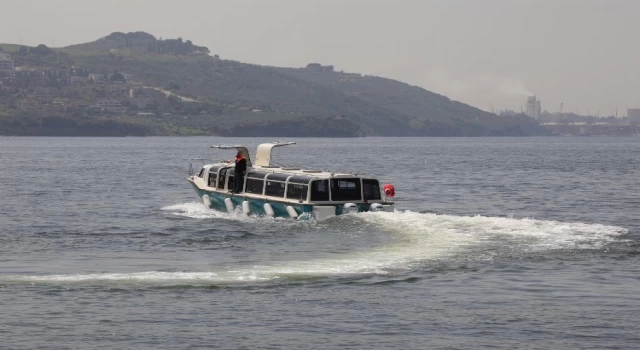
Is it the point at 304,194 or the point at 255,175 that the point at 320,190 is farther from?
the point at 255,175

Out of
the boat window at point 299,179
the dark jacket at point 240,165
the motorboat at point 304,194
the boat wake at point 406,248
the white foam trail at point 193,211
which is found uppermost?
the dark jacket at point 240,165

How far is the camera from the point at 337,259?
1516 inches

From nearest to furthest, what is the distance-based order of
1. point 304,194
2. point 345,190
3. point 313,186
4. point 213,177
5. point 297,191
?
point 313,186, point 304,194, point 345,190, point 297,191, point 213,177

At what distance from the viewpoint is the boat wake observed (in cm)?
3394

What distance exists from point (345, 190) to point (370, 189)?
4.32 feet

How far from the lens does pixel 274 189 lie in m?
54.5

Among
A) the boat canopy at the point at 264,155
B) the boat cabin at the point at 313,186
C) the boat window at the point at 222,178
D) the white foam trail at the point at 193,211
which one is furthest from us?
the boat canopy at the point at 264,155

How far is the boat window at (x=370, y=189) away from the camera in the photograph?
52.4 metres

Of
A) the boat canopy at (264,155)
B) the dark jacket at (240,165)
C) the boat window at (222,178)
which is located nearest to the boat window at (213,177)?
the boat window at (222,178)

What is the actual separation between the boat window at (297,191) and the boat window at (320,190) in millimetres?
390

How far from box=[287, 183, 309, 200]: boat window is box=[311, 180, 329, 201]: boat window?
0.39m

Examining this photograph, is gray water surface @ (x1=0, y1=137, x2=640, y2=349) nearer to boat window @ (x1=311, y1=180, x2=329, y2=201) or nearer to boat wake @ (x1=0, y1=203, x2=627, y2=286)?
boat wake @ (x1=0, y1=203, x2=627, y2=286)

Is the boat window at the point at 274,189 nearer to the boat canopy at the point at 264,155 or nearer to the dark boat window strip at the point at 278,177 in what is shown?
the dark boat window strip at the point at 278,177

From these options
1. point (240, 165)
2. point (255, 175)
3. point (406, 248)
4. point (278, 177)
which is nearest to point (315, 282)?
point (406, 248)
